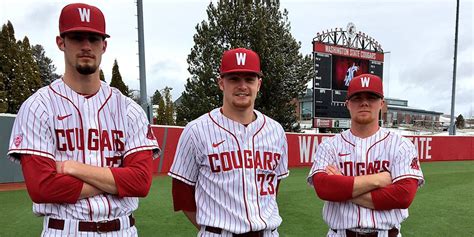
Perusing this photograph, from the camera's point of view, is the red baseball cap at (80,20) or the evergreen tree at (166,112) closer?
the red baseball cap at (80,20)

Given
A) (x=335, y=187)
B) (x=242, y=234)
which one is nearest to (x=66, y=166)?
(x=242, y=234)

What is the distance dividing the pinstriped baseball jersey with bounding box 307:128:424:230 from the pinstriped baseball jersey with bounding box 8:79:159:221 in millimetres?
1217

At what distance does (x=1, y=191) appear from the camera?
7.53 meters

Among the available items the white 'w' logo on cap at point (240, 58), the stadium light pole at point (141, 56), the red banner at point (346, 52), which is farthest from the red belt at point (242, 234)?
the red banner at point (346, 52)

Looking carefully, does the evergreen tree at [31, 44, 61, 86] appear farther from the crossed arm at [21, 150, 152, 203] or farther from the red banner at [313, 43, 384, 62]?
the crossed arm at [21, 150, 152, 203]

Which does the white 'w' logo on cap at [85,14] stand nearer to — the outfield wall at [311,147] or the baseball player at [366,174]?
the baseball player at [366,174]

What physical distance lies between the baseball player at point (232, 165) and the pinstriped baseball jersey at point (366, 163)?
1.40 feet

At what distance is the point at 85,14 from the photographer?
1882 millimetres

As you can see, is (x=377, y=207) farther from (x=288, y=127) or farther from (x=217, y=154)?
(x=288, y=127)

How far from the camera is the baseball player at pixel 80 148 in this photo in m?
1.81

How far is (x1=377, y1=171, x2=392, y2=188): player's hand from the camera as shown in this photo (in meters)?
2.34

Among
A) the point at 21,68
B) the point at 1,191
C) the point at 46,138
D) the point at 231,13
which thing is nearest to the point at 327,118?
the point at 231,13

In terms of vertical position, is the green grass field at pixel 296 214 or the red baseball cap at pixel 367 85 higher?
the red baseball cap at pixel 367 85

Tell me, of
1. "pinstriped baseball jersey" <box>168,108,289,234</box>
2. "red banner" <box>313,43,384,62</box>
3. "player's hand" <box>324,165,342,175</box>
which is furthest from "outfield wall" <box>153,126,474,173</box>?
"red banner" <box>313,43,384,62</box>
